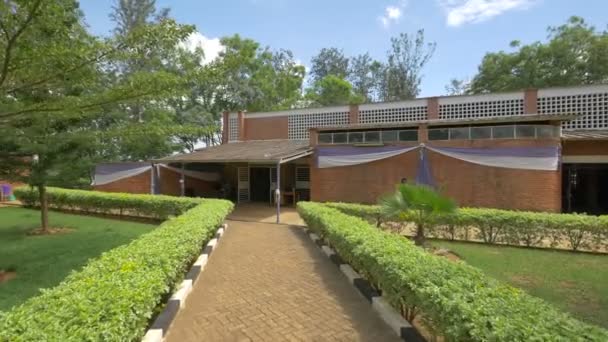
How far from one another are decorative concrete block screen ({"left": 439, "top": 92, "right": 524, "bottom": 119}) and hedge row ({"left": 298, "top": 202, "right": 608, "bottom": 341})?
12.7 m

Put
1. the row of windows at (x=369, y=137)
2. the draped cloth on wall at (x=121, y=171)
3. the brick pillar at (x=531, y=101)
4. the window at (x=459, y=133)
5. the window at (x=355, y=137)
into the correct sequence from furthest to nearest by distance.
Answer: the draped cloth on wall at (x=121, y=171)
the brick pillar at (x=531, y=101)
the window at (x=355, y=137)
the row of windows at (x=369, y=137)
the window at (x=459, y=133)

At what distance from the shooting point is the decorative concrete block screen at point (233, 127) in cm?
2131

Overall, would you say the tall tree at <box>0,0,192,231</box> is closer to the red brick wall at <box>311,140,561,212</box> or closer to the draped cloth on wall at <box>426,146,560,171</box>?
the red brick wall at <box>311,140,561,212</box>

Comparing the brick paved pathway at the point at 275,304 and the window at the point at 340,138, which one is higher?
the window at the point at 340,138

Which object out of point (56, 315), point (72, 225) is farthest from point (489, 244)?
point (72, 225)

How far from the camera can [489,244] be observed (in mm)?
8688

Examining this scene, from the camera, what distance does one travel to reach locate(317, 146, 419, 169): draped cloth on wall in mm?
13102

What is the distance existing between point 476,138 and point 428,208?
6.50 m

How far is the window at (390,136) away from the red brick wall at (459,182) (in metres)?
0.75

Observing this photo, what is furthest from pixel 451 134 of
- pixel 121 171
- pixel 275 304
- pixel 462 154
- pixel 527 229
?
pixel 121 171

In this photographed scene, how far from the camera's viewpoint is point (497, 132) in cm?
1182

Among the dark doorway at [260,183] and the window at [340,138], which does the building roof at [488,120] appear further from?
the dark doorway at [260,183]

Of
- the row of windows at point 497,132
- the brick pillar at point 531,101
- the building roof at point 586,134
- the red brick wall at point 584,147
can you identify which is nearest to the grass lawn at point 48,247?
the row of windows at point 497,132

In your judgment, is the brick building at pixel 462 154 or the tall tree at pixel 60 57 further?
the brick building at pixel 462 154
